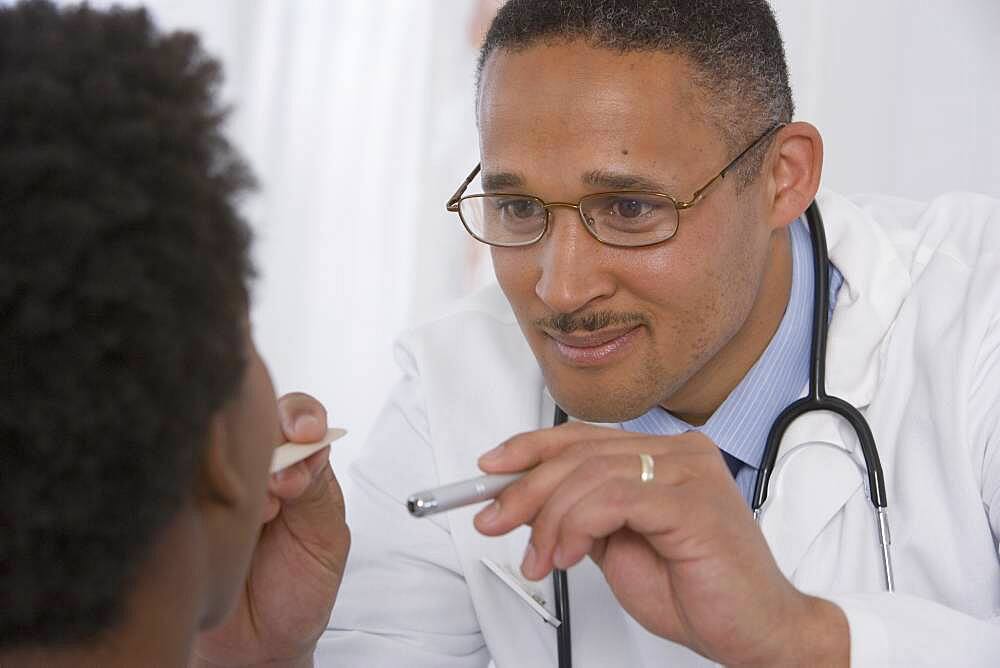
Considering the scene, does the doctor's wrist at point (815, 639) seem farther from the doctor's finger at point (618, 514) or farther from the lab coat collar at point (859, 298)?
the lab coat collar at point (859, 298)

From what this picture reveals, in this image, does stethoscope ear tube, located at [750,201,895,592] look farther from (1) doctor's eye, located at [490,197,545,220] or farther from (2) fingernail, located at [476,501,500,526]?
(2) fingernail, located at [476,501,500,526]

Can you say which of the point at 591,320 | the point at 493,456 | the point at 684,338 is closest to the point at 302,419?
the point at 493,456

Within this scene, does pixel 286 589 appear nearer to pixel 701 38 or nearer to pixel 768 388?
pixel 768 388

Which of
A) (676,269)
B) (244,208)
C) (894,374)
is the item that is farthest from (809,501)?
(244,208)

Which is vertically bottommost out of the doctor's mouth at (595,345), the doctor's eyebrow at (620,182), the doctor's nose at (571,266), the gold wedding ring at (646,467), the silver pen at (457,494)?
the silver pen at (457,494)

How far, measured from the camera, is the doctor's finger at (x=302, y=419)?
1062mm

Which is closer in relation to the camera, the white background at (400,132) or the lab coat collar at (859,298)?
the lab coat collar at (859,298)

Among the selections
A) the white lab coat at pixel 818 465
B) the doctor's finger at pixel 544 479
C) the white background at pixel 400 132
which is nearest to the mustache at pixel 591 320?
the white lab coat at pixel 818 465

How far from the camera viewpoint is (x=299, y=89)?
2459mm

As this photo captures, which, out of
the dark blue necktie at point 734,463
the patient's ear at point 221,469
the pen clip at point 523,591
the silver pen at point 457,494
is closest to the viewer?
the patient's ear at point 221,469

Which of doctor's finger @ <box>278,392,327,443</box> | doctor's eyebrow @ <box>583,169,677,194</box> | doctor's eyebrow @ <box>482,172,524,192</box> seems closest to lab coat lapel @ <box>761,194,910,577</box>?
doctor's eyebrow @ <box>583,169,677,194</box>

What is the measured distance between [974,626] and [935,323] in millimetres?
453

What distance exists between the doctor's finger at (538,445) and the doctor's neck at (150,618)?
1.01 feet

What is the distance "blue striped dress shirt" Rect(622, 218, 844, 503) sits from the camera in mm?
1480
